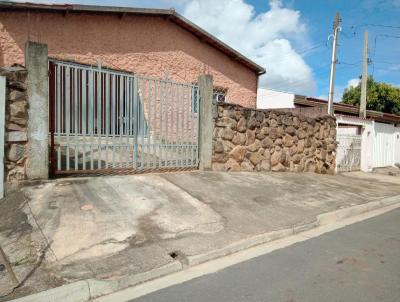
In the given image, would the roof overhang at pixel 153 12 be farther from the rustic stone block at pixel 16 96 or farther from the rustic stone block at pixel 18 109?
the rustic stone block at pixel 18 109

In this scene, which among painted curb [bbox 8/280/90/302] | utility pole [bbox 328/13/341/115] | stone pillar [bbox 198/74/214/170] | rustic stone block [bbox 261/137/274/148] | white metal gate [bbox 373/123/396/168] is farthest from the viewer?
utility pole [bbox 328/13/341/115]

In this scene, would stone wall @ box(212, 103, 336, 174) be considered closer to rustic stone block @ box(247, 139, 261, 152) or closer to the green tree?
rustic stone block @ box(247, 139, 261, 152)

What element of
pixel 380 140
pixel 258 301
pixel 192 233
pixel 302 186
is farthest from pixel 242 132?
pixel 380 140

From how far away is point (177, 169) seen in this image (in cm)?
785

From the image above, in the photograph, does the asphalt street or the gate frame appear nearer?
the asphalt street

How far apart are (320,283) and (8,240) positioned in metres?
3.80

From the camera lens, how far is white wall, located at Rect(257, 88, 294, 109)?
68.7 feet

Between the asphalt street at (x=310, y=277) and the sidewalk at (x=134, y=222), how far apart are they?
1.58 feet

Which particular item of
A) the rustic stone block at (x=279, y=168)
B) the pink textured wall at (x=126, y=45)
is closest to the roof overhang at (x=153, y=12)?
the pink textured wall at (x=126, y=45)

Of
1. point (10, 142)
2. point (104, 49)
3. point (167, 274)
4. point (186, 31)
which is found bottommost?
point (167, 274)

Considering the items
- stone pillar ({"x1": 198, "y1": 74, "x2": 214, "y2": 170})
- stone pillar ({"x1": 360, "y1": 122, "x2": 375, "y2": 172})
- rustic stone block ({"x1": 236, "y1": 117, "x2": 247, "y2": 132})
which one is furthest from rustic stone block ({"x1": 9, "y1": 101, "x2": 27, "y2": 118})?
stone pillar ({"x1": 360, "y1": 122, "x2": 375, "y2": 172})

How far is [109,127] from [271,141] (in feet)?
17.0

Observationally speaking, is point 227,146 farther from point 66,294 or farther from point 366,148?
point 366,148

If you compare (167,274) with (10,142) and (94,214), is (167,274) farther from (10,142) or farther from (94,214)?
(10,142)
